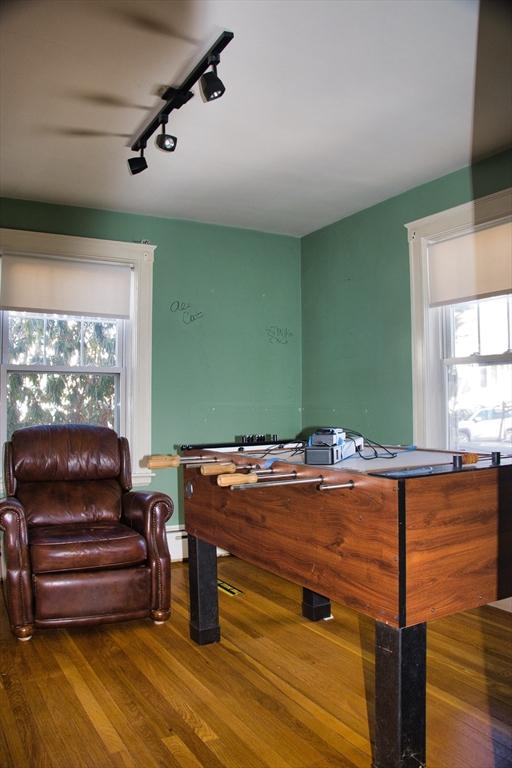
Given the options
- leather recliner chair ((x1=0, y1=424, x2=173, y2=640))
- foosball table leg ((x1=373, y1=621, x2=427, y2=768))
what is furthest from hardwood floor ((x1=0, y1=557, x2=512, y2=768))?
foosball table leg ((x1=373, y1=621, x2=427, y2=768))

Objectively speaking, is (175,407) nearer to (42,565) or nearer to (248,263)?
(248,263)

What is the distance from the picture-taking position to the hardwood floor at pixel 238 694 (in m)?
1.98

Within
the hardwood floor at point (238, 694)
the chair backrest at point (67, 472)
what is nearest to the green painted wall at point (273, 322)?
the chair backrest at point (67, 472)

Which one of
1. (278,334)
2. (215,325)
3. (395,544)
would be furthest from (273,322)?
(395,544)

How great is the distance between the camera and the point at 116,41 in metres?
2.36

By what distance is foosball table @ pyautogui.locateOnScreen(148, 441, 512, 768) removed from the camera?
5.50 ft

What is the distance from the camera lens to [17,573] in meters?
2.98

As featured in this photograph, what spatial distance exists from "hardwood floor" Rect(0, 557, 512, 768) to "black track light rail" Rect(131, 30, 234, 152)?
8.18 ft

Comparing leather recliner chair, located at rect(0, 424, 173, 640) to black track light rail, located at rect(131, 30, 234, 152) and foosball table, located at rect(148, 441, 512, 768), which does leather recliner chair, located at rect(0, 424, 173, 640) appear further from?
black track light rail, located at rect(131, 30, 234, 152)

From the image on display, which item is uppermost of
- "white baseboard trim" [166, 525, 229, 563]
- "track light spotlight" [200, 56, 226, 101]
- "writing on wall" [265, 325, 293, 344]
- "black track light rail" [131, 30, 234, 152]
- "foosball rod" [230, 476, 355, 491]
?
"black track light rail" [131, 30, 234, 152]

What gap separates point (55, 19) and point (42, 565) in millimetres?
2390

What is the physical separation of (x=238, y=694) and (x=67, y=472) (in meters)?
1.84

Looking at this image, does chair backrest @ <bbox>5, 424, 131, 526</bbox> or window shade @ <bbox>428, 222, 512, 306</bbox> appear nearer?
window shade @ <bbox>428, 222, 512, 306</bbox>

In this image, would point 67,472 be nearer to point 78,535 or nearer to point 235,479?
point 78,535
